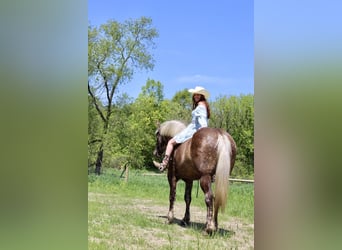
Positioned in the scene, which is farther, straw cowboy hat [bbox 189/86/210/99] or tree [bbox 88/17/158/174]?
tree [bbox 88/17/158/174]

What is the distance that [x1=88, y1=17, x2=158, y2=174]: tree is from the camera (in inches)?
131

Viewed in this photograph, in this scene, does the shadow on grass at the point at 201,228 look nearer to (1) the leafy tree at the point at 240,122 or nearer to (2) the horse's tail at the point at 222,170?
(2) the horse's tail at the point at 222,170

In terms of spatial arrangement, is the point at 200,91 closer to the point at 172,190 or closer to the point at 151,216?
the point at 172,190

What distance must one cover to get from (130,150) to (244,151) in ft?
2.94

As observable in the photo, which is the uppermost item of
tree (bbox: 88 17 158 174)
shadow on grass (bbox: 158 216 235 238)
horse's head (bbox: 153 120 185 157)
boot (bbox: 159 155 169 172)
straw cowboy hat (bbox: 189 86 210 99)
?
tree (bbox: 88 17 158 174)

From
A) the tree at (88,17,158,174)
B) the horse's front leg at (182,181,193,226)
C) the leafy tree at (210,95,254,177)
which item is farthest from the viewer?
the tree at (88,17,158,174)

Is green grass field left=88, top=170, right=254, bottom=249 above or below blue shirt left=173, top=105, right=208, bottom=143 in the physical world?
below

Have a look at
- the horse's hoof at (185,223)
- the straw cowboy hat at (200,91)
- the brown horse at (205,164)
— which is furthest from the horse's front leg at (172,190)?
the straw cowboy hat at (200,91)

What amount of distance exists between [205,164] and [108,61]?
1091mm

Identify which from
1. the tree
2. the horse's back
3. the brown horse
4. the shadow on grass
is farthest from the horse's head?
the shadow on grass

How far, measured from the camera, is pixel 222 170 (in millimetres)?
3115

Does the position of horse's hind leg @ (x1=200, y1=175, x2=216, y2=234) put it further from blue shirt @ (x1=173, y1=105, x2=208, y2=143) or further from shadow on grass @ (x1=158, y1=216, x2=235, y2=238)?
blue shirt @ (x1=173, y1=105, x2=208, y2=143)
